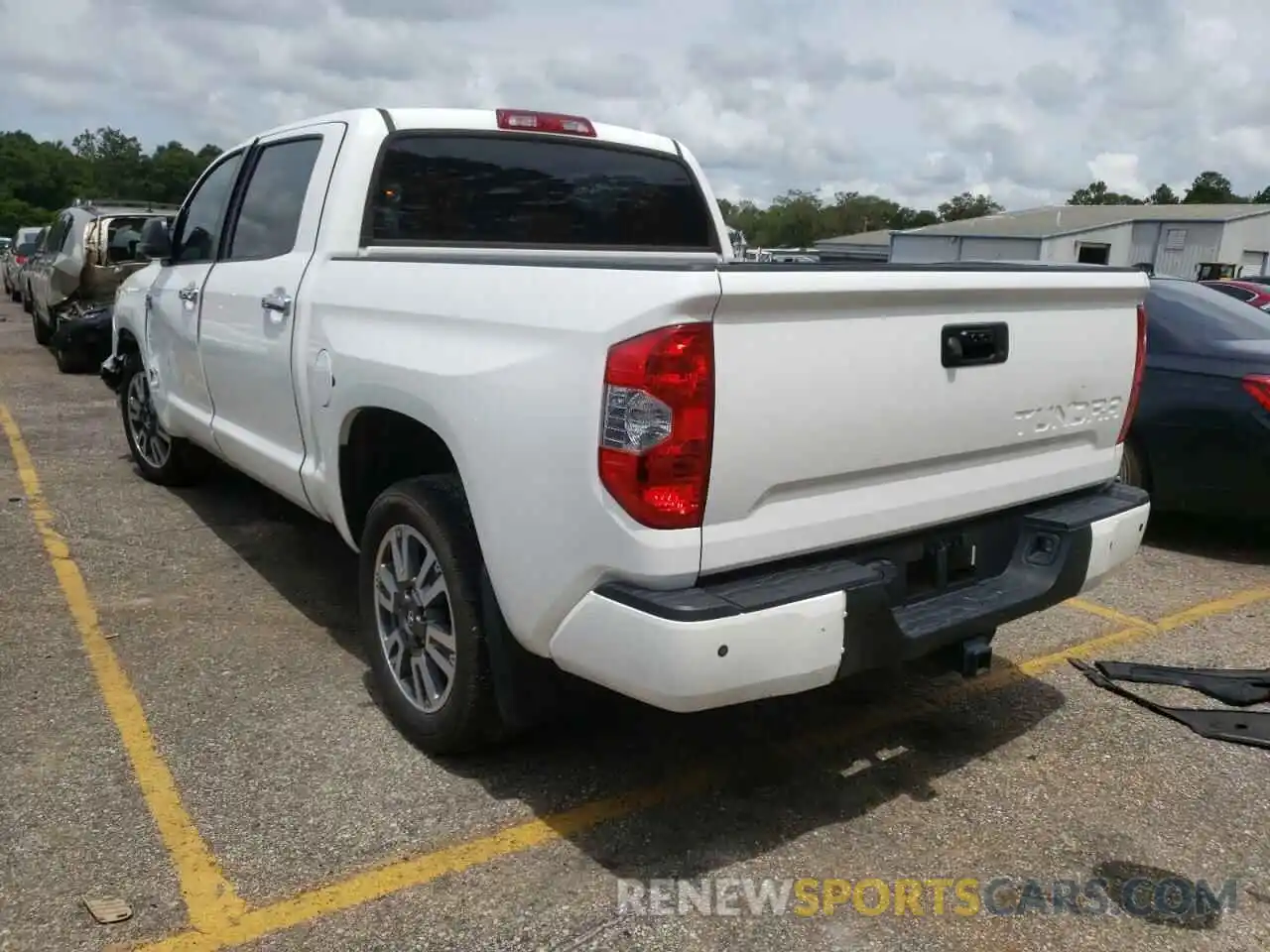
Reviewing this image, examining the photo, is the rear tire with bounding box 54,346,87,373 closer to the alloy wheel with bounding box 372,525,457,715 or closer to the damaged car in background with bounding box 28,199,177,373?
the damaged car in background with bounding box 28,199,177,373

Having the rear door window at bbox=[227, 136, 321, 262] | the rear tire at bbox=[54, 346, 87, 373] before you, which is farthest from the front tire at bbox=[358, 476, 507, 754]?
the rear tire at bbox=[54, 346, 87, 373]

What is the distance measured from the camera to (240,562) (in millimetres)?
5227

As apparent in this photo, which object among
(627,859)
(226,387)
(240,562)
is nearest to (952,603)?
(627,859)

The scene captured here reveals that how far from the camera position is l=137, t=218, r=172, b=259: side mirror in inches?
211

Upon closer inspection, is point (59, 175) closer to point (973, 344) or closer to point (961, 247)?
point (961, 247)

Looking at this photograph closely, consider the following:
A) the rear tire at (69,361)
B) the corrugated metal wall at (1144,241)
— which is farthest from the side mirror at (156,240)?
the corrugated metal wall at (1144,241)

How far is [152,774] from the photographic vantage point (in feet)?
10.5

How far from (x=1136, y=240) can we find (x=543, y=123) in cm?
Result: 5275

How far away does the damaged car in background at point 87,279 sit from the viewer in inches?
450

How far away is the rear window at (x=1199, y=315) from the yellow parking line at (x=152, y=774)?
209 inches

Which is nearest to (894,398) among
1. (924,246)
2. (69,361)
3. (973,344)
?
(973,344)

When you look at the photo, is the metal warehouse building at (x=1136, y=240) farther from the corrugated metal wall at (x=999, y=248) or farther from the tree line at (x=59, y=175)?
the tree line at (x=59, y=175)

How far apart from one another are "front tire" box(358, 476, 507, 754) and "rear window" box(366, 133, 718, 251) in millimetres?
1187

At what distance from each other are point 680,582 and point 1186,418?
4273 mm
